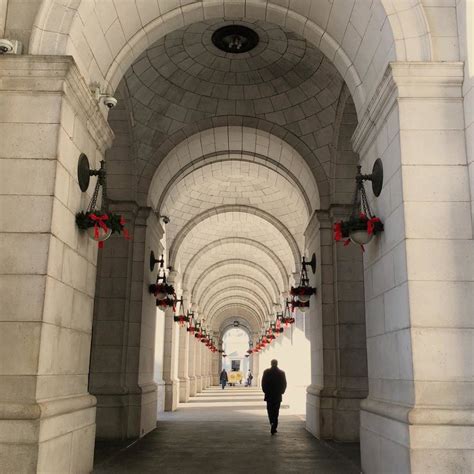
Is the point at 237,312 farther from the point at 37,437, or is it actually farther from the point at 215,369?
the point at 37,437

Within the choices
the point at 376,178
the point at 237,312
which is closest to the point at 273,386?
the point at 376,178

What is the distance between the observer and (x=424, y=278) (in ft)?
19.6

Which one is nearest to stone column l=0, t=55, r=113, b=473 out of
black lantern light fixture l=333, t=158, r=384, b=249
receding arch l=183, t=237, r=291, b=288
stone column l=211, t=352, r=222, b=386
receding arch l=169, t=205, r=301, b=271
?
black lantern light fixture l=333, t=158, r=384, b=249

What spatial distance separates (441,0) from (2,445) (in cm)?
710

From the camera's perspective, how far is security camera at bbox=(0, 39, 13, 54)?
20.4 feet

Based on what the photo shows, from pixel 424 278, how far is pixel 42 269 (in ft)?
13.8

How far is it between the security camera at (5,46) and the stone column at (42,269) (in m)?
0.13

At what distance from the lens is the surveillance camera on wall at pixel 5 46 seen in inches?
244

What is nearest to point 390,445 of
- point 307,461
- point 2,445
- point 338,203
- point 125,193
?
point 307,461

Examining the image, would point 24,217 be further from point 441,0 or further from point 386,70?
point 441,0

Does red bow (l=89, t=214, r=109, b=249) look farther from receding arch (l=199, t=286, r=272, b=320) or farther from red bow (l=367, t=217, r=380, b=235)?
receding arch (l=199, t=286, r=272, b=320)

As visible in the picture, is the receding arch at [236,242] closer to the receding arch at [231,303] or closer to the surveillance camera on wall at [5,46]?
the receding arch at [231,303]

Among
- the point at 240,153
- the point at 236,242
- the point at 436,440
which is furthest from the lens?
the point at 236,242

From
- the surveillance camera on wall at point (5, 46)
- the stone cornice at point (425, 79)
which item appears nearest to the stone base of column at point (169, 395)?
the surveillance camera on wall at point (5, 46)
